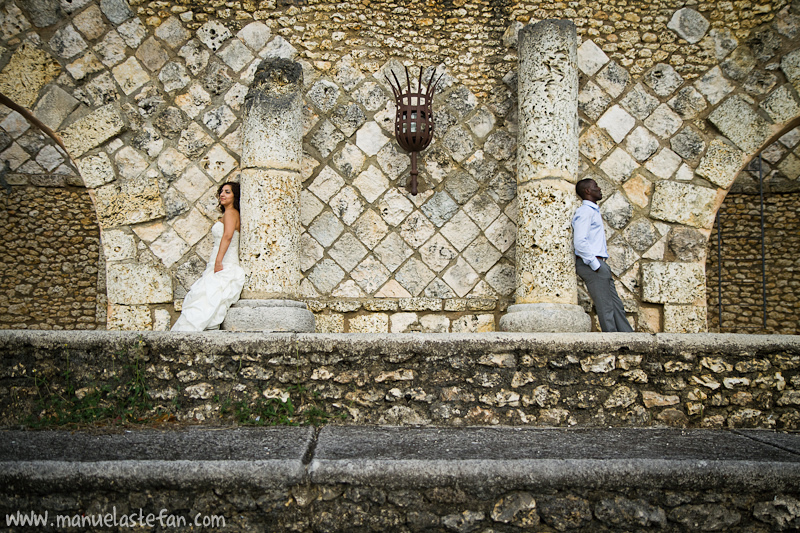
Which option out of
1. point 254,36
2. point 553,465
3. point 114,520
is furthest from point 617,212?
point 114,520

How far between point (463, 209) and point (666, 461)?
10.4 ft

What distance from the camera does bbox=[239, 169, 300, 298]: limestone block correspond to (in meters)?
4.14

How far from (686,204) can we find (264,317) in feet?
12.2

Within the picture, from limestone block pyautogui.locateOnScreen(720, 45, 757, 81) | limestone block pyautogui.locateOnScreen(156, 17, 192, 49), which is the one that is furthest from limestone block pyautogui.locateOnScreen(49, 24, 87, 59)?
limestone block pyautogui.locateOnScreen(720, 45, 757, 81)

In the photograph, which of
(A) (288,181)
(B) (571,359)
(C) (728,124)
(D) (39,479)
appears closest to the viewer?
(D) (39,479)

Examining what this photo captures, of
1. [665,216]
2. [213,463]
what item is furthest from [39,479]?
[665,216]

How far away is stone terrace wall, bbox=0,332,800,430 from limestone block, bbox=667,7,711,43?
334cm

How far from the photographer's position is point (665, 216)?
4.98 m

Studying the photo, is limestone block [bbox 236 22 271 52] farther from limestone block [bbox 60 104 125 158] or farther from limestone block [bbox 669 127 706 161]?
limestone block [bbox 669 127 706 161]

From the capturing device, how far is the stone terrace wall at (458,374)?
2.83m

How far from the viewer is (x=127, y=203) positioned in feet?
15.9

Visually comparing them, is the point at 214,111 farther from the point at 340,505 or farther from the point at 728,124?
the point at 728,124

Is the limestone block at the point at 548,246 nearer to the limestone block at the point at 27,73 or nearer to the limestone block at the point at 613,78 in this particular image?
the limestone block at the point at 613,78

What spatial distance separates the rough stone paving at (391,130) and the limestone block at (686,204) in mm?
14
